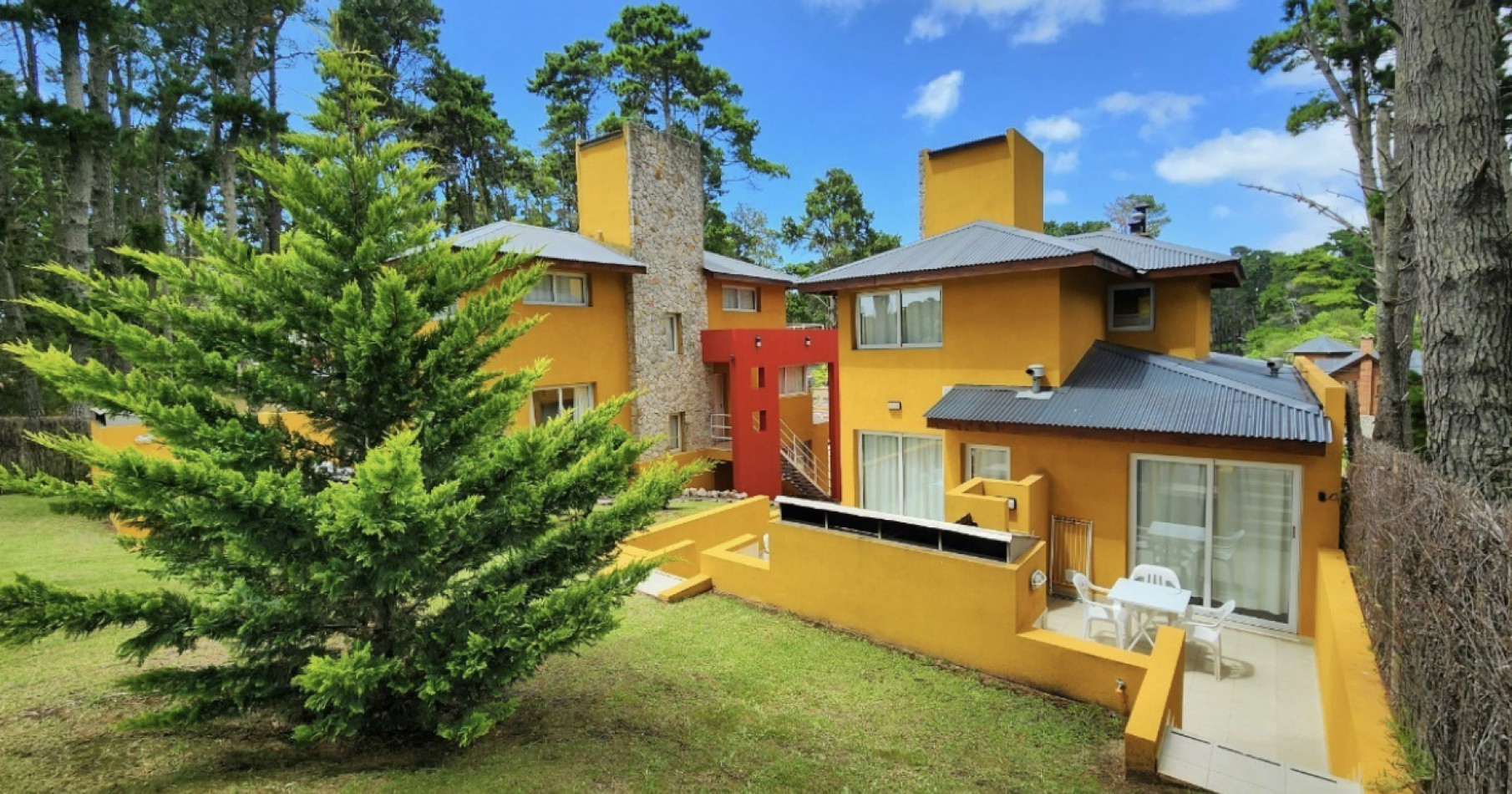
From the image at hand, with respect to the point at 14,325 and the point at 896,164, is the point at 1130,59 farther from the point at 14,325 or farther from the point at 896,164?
the point at 14,325

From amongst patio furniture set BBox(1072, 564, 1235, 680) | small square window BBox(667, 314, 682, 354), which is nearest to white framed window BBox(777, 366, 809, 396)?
small square window BBox(667, 314, 682, 354)

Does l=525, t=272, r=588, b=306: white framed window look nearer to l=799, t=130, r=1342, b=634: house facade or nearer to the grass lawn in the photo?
l=799, t=130, r=1342, b=634: house facade

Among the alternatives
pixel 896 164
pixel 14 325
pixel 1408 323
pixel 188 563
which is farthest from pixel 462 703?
pixel 896 164

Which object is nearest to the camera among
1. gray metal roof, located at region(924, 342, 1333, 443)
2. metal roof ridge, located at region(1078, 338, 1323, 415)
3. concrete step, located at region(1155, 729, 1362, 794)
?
concrete step, located at region(1155, 729, 1362, 794)

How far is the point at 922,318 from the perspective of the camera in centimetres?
1225

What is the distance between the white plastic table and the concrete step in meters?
1.64

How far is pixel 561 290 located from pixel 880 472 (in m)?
10.8

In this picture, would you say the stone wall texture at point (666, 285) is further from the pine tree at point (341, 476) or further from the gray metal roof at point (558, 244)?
the pine tree at point (341, 476)

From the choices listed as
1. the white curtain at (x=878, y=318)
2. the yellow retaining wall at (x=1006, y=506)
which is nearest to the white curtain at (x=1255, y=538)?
the yellow retaining wall at (x=1006, y=506)

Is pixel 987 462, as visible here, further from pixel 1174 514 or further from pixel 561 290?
pixel 561 290

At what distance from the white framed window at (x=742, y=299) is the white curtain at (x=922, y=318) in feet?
42.5

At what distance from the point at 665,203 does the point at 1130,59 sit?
20305 millimetres

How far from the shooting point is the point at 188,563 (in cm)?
432

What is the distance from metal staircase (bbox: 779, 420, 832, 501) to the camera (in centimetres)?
2353
